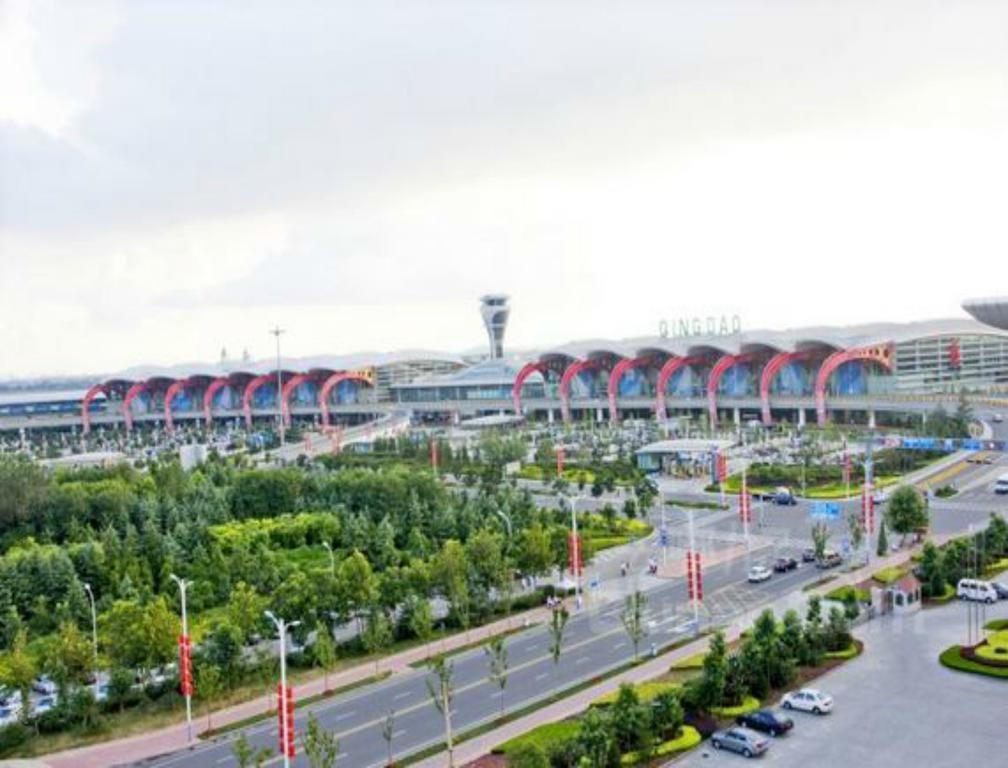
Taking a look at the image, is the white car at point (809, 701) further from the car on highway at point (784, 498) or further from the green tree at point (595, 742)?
the car on highway at point (784, 498)

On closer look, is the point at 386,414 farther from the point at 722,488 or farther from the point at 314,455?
the point at 722,488

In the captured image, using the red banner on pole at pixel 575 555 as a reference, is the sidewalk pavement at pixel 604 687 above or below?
below

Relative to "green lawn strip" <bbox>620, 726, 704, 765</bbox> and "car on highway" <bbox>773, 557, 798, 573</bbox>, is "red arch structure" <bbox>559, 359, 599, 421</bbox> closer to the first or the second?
"car on highway" <bbox>773, 557, 798, 573</bbox>

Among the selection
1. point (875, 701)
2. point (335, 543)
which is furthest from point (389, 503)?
point (875, 701)

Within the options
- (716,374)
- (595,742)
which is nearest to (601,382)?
(716,374)

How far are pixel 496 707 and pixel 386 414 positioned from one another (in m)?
66.1

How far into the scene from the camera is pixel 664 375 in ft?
241

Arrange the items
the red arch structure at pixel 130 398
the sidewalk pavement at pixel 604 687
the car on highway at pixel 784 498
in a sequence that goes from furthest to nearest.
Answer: the red arch structure at pixel 130 398 → the car on highway at pixel 784 498 → the sidewalk pavement at pixel 604 687

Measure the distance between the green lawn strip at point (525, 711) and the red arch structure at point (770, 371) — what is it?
4493 centimetres

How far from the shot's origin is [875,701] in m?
19.3

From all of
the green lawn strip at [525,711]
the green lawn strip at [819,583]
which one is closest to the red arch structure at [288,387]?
the green lawn strip at [819,583]

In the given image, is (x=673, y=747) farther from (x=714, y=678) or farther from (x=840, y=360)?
(x=840, y=360)

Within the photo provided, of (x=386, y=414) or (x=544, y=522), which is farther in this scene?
(x=386, y=414)

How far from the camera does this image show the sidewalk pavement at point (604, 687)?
18.4m
